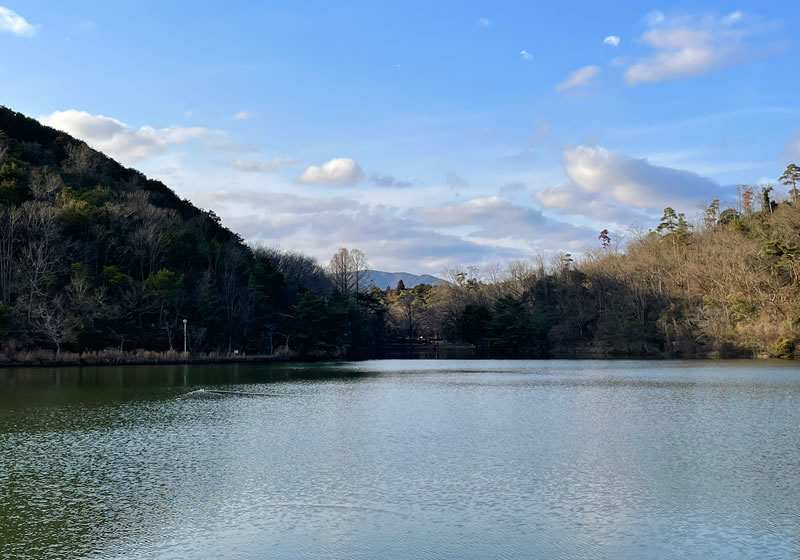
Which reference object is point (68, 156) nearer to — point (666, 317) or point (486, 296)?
point (486, 296)

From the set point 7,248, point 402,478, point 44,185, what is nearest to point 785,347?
point 402,478

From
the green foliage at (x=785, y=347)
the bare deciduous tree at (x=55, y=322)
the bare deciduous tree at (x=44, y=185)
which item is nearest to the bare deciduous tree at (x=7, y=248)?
the bare deciduous tree at (x=55, y=322)

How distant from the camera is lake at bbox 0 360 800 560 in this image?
842 centimetres

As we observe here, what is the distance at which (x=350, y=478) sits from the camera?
1180 centimetres

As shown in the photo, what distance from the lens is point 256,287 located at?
60.3m

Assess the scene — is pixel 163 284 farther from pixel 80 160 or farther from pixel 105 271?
pixel 80 160

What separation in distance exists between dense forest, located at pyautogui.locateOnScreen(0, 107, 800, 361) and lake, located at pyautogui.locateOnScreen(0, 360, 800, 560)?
26.7 meters

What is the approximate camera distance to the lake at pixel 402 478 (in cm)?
842

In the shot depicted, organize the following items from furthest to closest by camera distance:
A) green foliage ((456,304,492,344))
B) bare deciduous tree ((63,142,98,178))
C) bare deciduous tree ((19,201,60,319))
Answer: green foliage ((456,304,492,344)), bare deciduous tree ((63,142,98,178)), bare deciduous tree ((19,201,60,319))

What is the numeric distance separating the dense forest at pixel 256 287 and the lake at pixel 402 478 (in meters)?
26.7

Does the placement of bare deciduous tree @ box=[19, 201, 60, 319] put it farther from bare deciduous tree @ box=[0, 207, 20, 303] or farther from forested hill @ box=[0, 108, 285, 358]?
bare deciduous tree @ box=[0, 207, 20, 303]

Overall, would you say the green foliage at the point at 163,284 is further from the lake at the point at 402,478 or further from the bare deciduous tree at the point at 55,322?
the lake at the point at 402,478

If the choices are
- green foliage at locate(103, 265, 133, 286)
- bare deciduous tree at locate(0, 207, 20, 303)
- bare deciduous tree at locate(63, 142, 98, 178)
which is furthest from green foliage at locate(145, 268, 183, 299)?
A: bare deciduous tree at locate(63, 142, 98, 178)

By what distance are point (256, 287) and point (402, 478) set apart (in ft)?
165
